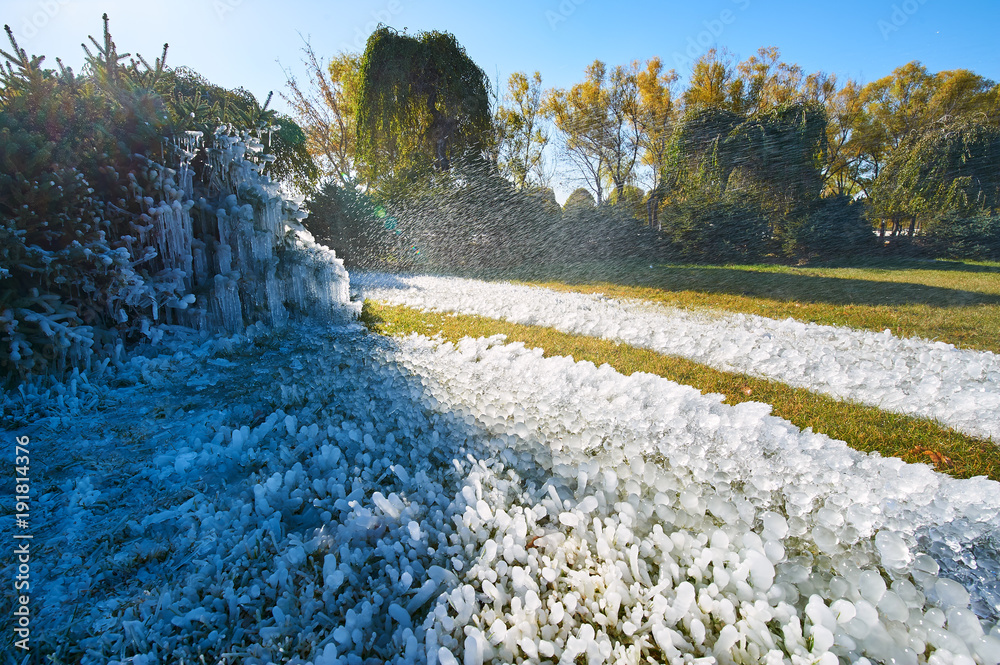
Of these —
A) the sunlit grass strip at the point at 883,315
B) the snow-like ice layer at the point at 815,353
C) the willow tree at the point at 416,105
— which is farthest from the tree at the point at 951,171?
the willow tree at the point at 416,105

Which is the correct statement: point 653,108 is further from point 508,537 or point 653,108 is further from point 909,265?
point 508,537

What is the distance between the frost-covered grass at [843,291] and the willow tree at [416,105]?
23.1 ft

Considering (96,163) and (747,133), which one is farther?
(747,133)

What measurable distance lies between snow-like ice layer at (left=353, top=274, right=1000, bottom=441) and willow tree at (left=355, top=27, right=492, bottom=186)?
10.1m

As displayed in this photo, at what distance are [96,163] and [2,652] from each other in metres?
3.22

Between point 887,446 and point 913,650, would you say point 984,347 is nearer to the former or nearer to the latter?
point 887,446

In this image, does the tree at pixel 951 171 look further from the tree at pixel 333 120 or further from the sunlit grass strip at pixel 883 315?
the tree at pixel 333 120

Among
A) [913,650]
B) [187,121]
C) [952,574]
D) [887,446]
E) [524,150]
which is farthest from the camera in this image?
[524,150]

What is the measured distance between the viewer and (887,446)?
1.85 metres

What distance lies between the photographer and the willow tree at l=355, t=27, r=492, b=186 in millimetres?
12242

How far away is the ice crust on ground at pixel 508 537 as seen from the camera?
1.07 m

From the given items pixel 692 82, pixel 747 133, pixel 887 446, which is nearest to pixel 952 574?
pixel 887 446

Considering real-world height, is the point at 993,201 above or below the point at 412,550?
above

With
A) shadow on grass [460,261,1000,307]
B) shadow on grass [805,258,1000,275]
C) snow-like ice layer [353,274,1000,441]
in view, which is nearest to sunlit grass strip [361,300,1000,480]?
snow-like ice layer [353,274,1000,441]
